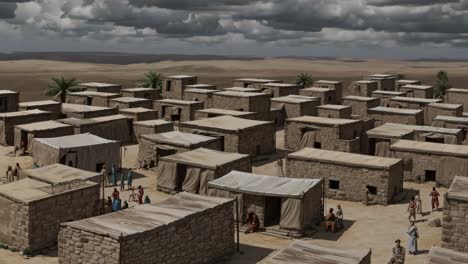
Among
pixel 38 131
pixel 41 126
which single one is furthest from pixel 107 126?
pixel 38 131

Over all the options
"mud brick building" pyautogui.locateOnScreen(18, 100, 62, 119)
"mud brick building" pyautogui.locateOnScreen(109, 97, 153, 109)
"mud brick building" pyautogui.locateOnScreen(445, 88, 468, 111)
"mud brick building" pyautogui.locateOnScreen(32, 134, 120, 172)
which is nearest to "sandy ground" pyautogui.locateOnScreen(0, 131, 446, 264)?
"mud brick building" pyautogui.locateOnScreen(32, 134, 120, 172)

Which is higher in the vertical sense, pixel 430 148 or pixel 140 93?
pixel 140 93

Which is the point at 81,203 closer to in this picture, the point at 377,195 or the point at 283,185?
the point at 283,185

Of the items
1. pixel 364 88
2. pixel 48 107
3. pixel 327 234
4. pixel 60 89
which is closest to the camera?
pixel 327 234

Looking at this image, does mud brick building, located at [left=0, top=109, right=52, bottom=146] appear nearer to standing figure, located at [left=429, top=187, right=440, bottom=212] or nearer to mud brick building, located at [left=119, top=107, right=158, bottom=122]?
mud brick building, located at [left=119, top=107, right=158, bottom=122]

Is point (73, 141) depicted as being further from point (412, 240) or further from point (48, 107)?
point (412, 240)

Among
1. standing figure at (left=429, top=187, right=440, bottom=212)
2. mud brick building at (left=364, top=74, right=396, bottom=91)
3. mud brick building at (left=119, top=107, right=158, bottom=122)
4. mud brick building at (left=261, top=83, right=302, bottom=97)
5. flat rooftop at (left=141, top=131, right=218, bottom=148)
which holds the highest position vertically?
mud brick building at (left=364, top=74, right=396, bottom=91)

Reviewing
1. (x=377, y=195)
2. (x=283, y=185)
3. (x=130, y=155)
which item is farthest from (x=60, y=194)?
(x=130, y=155)

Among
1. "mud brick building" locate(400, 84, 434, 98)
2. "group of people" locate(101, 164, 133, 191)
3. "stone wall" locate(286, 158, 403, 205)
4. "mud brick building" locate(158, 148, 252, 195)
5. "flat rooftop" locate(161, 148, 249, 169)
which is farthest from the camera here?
"mud brick building" locate(400, 84, 434, 98)
